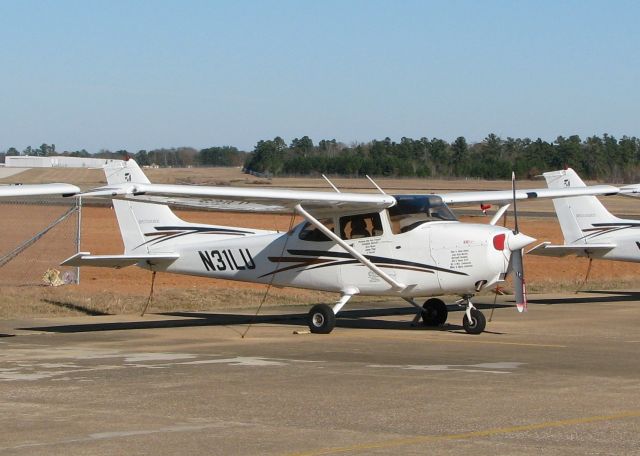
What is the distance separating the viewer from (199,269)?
19.1 meters

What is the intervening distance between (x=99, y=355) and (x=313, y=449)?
6690mm

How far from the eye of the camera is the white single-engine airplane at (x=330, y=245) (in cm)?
1630

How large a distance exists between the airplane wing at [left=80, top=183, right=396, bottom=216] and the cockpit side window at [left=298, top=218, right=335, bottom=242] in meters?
0.17

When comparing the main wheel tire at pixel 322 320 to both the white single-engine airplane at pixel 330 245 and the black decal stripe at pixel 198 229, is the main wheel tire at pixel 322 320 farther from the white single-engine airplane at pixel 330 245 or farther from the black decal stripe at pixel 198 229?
the black decal stripe at pixel 198 229

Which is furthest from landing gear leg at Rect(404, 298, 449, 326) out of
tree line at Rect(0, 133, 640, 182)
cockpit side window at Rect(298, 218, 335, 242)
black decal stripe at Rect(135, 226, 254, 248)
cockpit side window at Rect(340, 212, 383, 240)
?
tree line at Rect(0, 133, 640, 182)

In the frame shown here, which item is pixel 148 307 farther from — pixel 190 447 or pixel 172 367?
pixel 190 447

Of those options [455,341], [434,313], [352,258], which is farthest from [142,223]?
[455,341]

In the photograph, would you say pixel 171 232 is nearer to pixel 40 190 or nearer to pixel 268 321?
pixel 268 321

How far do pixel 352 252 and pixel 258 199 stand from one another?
5.63 ft

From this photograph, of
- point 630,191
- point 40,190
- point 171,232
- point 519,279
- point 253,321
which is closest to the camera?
point 40,190

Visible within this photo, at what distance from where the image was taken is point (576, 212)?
2473 cm

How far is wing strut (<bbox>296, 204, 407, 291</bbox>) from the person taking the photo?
55.9 feet

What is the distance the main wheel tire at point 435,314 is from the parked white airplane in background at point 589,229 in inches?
228

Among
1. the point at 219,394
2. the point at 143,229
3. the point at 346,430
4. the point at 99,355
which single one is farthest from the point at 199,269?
the point at 346,430
